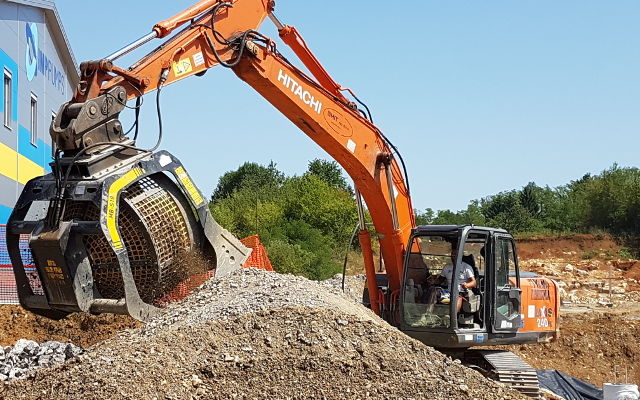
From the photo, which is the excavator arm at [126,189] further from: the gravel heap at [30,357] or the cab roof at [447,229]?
the cab roof at [447,229]

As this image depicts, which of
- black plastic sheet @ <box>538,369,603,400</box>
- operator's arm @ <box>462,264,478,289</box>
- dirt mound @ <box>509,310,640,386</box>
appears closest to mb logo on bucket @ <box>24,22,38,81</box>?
dirt mound @ <box>509,310,640,386</box>

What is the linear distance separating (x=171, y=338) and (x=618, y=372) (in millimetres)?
11517

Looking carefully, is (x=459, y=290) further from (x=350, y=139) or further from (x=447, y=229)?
(x=350, y=139)

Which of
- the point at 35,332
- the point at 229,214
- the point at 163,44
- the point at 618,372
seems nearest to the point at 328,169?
the point at 229,214

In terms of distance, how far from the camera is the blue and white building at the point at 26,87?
670 inches

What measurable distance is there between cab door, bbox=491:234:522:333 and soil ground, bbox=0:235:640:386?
4.34 metres

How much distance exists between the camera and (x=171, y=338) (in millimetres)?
6852

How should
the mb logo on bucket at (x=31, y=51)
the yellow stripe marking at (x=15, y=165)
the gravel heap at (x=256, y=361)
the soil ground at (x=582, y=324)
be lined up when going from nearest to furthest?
the gravel heap at (x=256, y=361)
the soil ground at (x=582, y=324)
the yellow stripe marking at (x=15, y=165)
the mb logo on bucket at (x=31, y=51)

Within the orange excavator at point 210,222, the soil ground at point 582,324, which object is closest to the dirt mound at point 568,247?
the soil ground at point 582,324

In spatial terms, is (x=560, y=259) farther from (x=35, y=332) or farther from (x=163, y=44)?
(x=163, y=44)

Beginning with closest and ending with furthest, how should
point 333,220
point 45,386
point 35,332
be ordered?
point 45,386
point 35,332
point 333,220

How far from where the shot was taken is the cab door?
9.30 metres

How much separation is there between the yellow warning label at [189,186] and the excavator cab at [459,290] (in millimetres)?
3006

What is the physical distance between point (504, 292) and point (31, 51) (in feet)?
47.2
